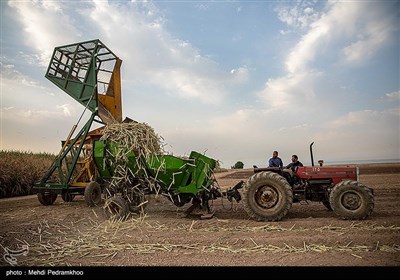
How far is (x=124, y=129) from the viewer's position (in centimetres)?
734

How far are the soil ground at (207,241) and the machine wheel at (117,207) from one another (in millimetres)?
213

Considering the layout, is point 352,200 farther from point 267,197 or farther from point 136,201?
point 136,201

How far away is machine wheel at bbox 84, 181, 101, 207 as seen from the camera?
8641 millimetres

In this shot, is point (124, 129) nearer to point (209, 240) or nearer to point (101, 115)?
point (101, 115)

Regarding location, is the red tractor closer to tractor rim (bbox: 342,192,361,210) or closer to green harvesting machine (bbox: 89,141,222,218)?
tractor rim (bbox: 342,192,361,210)

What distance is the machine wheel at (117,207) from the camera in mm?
6625

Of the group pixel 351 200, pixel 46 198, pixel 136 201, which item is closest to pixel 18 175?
pixel 46 198

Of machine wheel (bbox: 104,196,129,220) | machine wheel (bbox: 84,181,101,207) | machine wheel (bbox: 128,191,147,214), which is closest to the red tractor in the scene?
machine wheel (bbox: 128,191,147,214)

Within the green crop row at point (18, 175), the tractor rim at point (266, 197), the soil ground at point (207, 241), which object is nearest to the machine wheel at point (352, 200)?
the soil ground at point (207, 241)

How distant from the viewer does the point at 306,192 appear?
22.7ft
